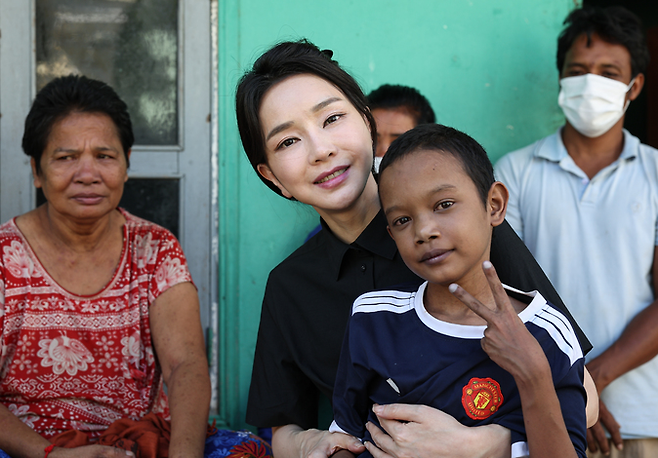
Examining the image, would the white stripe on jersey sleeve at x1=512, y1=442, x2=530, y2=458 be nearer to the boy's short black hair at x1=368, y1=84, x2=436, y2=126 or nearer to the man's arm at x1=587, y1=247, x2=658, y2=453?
the man's arm at x1=587, y1=247, x2=658, y2=453

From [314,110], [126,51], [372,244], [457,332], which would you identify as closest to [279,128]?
[314,110]

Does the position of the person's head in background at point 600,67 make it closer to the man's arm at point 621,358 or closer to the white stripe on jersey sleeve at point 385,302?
the man's arm at point 621,358

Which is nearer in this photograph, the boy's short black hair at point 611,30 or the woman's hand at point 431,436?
the woman's hand at point 431,436

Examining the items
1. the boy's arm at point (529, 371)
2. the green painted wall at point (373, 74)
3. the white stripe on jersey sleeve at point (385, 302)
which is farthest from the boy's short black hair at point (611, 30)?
the boy's arm at point (529, 371)

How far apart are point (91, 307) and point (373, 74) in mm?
1619

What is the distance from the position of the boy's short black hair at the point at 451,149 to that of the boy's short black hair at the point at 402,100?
1171mm

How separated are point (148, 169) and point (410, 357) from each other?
182 centimetres

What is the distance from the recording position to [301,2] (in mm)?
2777

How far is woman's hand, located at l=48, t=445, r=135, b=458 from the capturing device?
→ 191cm

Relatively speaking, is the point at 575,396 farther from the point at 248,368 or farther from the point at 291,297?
the point at 248,368

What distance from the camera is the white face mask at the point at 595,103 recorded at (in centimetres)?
261

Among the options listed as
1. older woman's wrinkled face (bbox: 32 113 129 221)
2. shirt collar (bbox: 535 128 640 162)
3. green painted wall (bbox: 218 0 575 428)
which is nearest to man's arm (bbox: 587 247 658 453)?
shirt collar (bbox: 535 128 640 162)

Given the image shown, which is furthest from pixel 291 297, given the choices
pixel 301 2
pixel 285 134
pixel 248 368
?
pixel 301 2

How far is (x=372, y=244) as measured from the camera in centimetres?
178
